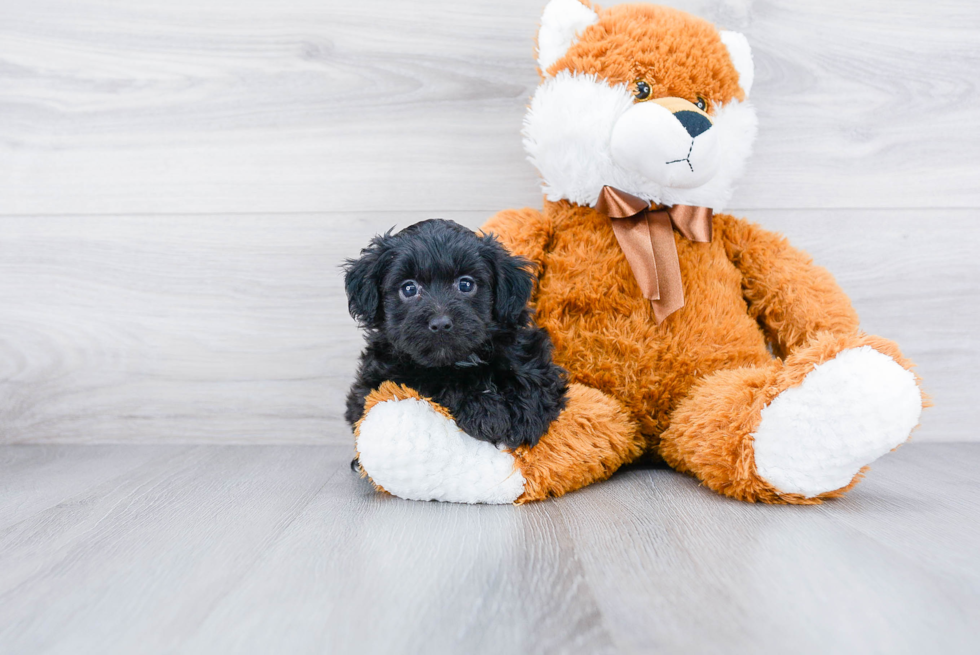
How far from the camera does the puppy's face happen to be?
2.57ft

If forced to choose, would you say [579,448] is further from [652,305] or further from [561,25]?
[561,25]

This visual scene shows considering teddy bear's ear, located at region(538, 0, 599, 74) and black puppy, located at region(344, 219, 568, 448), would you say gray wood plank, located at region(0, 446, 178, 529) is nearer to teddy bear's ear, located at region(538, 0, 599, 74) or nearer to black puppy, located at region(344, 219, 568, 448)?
black puppy, located at region(344, 219, 568, 448)

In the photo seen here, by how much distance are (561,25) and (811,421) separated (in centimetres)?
65

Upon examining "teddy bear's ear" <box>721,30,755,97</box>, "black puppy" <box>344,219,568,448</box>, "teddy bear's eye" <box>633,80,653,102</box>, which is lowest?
"black puppy" <box>344,219,568,448</box>

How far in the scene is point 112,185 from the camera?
1.25 m

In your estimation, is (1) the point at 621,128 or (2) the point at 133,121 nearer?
(1) the point at 621,128

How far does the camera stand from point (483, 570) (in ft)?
2.12

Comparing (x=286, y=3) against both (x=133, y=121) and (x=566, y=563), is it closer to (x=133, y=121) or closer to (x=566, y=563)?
(x=133, y=121)

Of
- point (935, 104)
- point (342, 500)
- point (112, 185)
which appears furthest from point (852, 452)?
point (112, 185)

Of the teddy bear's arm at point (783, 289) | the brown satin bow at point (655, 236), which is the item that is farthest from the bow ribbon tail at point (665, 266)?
the teddy bear's arm at point (783, 289)

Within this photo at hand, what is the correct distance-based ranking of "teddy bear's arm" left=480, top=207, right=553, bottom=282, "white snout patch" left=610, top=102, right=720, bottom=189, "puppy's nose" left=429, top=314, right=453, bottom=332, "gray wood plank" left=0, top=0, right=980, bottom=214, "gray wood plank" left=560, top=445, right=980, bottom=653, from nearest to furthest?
1. "gray wood plank" left=560, top=445, right=980, bottom=653
2. "puppy's nose" left=429, top=314, right=453, bottom=332
3. "white snout patch" left=610, top=102, right=720, bottom=189
4. "teddy bear's arm" left=480, top=207, right=553, bottom=282
5. "gray wood plank" left=0, top=0, right=980, bottom=214

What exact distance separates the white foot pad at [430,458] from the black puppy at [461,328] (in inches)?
0.9

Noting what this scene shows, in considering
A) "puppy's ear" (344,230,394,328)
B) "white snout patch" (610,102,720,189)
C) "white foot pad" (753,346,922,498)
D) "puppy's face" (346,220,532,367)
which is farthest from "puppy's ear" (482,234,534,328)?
"white foot pad" (753,346,922,498)

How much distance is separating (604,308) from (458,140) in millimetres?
462
